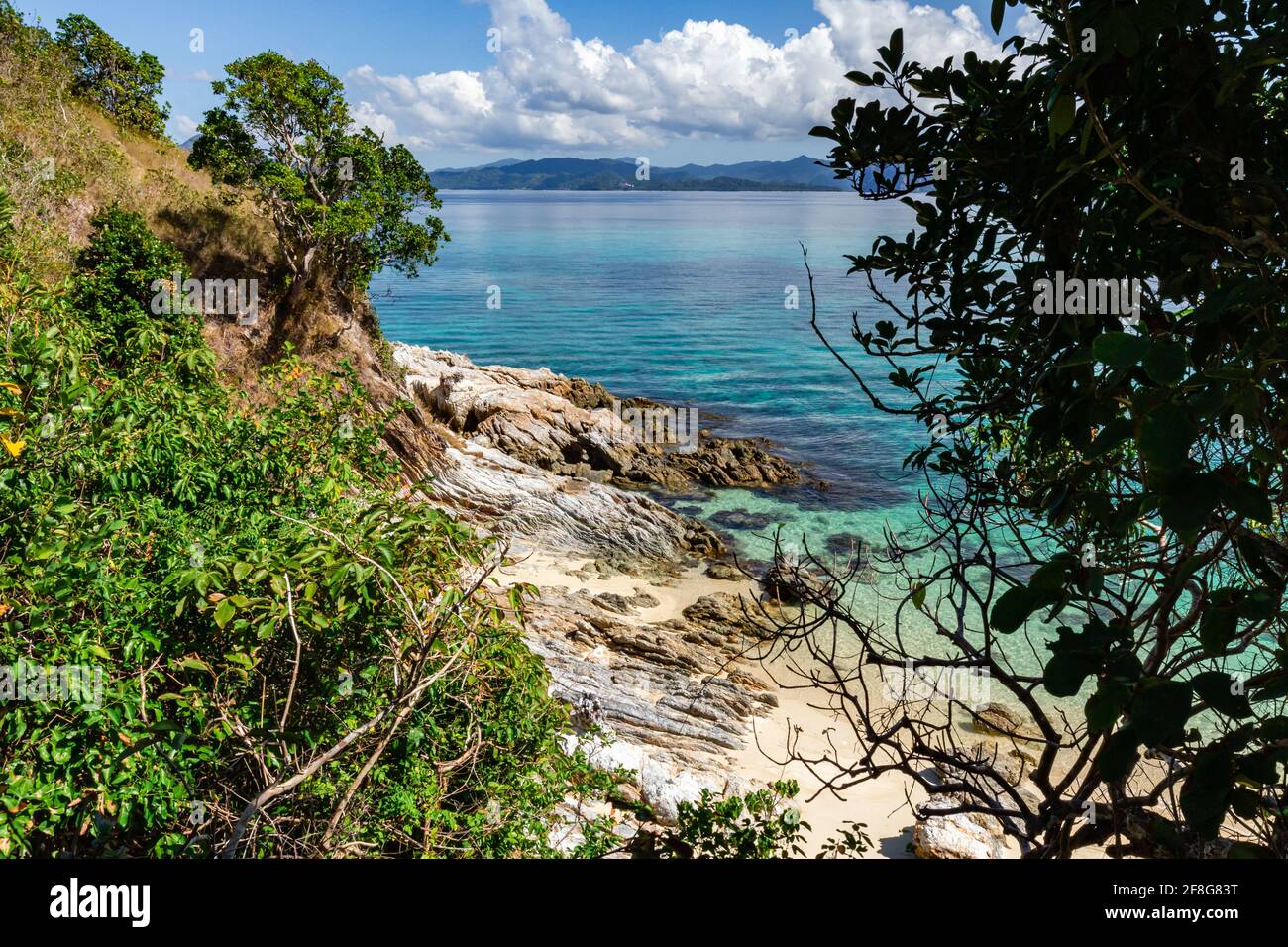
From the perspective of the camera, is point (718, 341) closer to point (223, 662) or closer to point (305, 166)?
point (305, 166)

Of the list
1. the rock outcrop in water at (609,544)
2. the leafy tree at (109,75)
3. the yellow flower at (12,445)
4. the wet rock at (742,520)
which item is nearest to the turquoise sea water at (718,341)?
the wet rock at (742,520)

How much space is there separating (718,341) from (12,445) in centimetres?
5194

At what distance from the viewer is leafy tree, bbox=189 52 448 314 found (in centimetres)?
2089

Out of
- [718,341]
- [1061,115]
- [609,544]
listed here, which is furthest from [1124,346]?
[718,341]

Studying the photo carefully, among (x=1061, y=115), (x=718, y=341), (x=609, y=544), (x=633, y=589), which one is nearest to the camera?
(x=1061, y=115)

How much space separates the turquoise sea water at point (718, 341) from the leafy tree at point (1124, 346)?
134cm

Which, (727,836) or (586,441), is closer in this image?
(727,836)

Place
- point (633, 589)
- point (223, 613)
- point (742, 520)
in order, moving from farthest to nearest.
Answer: point (742, 520) < point (633, 589) < point (223, 613)

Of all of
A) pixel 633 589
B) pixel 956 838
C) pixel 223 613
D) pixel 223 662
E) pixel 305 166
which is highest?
pixel 305 166

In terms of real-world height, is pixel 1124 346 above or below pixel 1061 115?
below

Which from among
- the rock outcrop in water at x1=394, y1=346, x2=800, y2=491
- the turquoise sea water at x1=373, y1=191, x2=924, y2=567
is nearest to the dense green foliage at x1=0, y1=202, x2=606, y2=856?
the turquoise sea water at x1=373, y1=191, x2=924, y2=567

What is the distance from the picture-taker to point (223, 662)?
16.2 ft

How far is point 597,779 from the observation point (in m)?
6.63

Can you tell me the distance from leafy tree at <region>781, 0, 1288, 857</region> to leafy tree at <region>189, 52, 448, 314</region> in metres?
20.5
